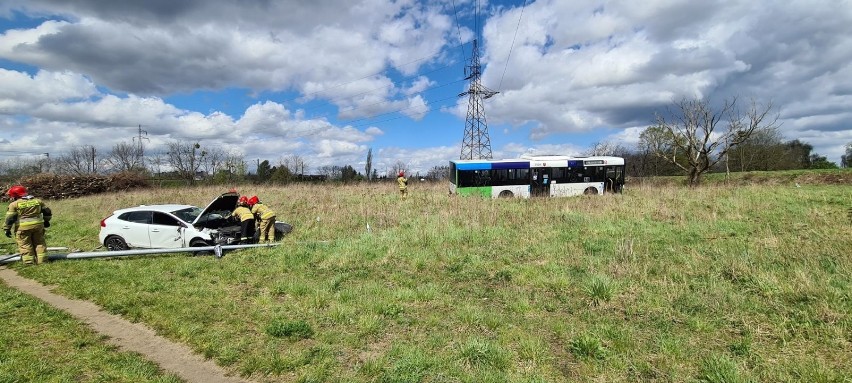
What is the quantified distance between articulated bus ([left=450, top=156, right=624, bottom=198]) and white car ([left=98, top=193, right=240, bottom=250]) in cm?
1437

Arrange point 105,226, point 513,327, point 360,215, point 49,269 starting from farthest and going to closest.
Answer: point 360,215 → point 105,226 → point 49,269 → point 513,327

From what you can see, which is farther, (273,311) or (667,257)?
(667,257)

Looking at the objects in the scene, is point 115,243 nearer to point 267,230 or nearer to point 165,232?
point 165,232

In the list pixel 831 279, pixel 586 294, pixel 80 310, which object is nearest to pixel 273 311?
pixel 80 310

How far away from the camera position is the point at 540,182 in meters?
24.0

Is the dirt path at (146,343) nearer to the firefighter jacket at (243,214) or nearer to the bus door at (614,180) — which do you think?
the firefighter jacket at (243,214)

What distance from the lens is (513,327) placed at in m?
5.17

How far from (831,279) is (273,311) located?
26.8 feet

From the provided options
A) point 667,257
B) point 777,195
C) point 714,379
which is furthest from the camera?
point 777,195

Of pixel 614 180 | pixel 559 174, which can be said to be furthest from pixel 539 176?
pixel 614 180

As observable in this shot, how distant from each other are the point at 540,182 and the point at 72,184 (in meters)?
39.8

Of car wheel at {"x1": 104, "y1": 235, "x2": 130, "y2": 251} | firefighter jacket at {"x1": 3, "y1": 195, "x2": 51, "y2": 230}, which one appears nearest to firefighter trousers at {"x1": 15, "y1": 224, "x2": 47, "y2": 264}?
firefighter jacket at {"x1": 3, "y1": 195, "x2": 51, "y2": 230}

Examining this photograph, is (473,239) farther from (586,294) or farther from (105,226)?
(105,226)

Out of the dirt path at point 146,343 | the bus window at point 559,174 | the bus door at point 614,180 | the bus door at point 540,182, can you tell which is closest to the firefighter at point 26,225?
the dirt path at point 146,343
